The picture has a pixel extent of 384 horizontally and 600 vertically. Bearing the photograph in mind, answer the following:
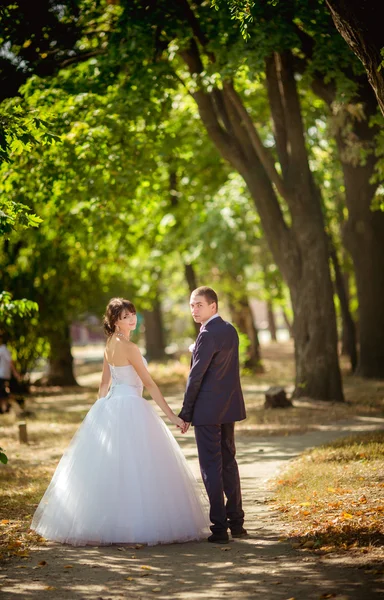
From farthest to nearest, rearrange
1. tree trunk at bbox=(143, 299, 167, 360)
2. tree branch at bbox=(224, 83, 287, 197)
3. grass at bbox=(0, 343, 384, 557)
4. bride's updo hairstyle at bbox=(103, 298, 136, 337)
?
tree trunk at bbox=(143, 299, 167, 360), tree branch at bbox=(224, 83, 287, 197), grass at bbox=(0, 343, 384, 557), bride's updo hairstyle at bbox=(103, 298, 136, 337)

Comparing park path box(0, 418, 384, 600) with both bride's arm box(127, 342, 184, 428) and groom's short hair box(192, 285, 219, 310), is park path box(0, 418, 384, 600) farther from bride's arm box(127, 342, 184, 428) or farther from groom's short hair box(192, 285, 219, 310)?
groom's short hair box(192, 285, 219, 310)

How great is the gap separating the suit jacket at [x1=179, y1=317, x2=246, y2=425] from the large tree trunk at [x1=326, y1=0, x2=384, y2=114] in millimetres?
2677

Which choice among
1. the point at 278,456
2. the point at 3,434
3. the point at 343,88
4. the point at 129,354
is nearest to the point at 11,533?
the point at 129,354

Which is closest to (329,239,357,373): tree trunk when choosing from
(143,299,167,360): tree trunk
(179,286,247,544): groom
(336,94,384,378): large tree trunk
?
(336,94,384,378): large tree trunk

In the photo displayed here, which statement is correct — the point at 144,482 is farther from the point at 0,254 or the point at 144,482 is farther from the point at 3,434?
the point at 0,254

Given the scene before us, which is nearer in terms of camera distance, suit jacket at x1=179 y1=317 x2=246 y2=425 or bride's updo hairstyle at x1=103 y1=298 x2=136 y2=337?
suit jacket at x1=179 y1=317 x2=246 y2=425

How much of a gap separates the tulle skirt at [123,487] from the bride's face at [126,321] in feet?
1.76

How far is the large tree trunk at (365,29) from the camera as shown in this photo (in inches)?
296

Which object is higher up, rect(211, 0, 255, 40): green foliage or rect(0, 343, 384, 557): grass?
rect(211, 0, 255, 40): green foliage

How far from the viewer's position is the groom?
7.10 metres

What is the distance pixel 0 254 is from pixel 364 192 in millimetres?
10544

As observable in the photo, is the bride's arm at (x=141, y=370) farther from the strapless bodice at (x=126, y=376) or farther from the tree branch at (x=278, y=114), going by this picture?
the tree branch at (x=278, y=114)

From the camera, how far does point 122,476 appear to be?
7.22m

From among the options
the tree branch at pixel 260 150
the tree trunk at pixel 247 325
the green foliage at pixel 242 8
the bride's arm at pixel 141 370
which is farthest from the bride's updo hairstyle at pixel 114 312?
the tree trunk at pixel 247 325
